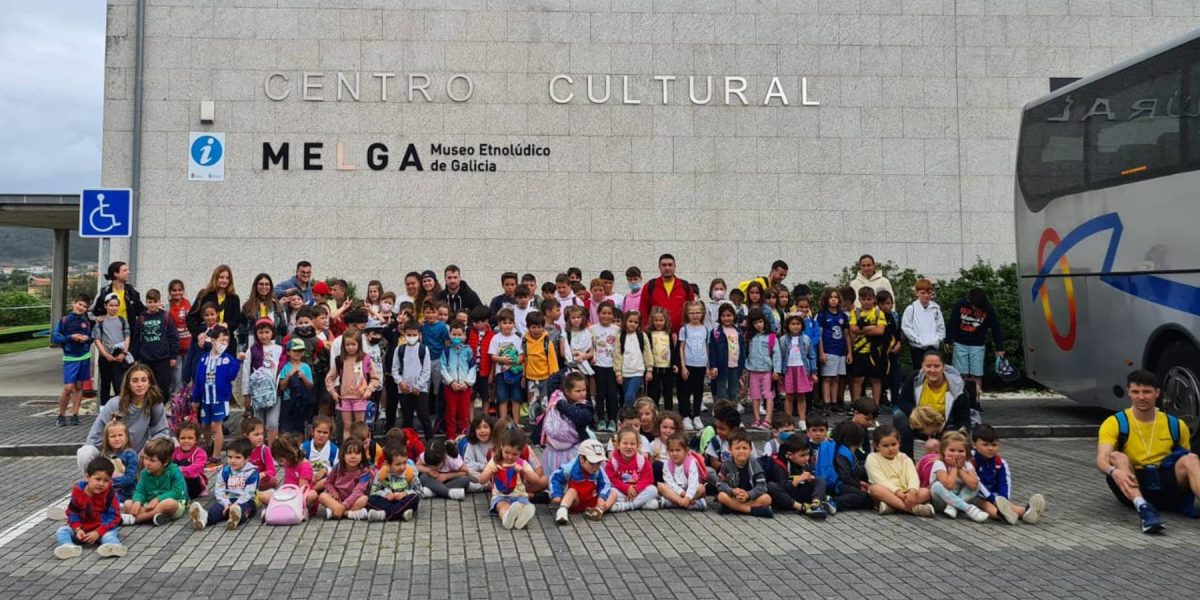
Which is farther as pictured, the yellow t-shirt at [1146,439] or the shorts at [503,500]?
the yellow t-shirt at [1146,439]

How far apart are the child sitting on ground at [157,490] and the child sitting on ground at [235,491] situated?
17cm

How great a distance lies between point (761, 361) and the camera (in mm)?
10875

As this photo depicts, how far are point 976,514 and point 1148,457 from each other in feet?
5.20

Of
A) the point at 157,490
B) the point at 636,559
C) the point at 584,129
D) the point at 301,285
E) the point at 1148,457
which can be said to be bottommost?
the point at 636,559

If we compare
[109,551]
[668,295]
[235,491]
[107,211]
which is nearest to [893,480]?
[668,295]

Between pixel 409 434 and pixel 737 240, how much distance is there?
9.02m

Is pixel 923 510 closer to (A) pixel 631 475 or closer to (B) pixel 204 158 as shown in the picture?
(A) pixel 631 475

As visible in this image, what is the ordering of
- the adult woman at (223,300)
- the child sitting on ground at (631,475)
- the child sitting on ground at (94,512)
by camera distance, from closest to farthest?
the child sitting on ground at (94,512) → the child sitting on ground at (631,475) → the adult woman at (223,300)

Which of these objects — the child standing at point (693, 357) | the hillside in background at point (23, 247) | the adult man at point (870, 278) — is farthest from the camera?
the hillside in background at point (23, 247)

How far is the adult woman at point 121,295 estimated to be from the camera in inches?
440

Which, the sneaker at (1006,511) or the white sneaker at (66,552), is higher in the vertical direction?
the sneaker at (1006,511)

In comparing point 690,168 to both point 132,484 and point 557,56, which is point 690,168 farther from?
point 132,484

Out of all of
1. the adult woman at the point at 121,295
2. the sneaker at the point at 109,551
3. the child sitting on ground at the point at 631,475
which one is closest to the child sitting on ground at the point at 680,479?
the child sitting on ground at the point at 631,475

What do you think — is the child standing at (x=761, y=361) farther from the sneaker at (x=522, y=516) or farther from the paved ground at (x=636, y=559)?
the sneaker at (x=522, y=516)
